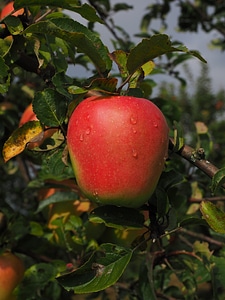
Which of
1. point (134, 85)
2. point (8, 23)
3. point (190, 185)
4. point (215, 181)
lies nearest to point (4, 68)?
point (8, 23)

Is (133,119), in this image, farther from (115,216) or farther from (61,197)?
(61,197)

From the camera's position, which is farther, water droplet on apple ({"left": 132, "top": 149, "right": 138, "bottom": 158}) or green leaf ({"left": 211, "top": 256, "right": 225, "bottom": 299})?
green leaf ({"left": 211, "top": 256, "right": 225, "bottom": 299})

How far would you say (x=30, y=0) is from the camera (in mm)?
799

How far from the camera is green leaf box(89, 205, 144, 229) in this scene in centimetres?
80

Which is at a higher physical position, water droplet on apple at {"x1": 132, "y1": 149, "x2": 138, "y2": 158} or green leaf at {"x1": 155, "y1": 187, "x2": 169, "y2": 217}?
water droplet on apple at {"x1": 132, "y1": 149, "x2": 138, "y2": 158}

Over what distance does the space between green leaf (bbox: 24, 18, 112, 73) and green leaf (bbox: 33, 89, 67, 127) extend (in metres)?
0.09

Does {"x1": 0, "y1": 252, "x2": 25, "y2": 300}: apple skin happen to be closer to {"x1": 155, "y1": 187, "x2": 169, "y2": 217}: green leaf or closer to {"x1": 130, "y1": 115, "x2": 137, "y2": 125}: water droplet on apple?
{"x1": 155, "y1": 187, "x2": 169, "y2": 217}: green leaf

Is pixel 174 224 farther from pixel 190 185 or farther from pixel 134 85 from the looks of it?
pixel 190 185

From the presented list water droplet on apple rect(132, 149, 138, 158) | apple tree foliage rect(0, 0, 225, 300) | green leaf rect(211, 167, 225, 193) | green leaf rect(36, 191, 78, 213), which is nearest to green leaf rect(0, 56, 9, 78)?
apple tree foliage rect(0, 0, 225, 300)

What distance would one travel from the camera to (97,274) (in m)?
0.77

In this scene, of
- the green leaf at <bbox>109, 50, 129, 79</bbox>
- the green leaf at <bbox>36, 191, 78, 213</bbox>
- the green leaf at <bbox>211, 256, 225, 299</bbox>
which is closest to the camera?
the green leaf at <bbox>109, 50, 129, 79</bbox>

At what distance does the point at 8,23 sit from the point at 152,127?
0.30m

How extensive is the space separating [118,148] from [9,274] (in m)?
0.52

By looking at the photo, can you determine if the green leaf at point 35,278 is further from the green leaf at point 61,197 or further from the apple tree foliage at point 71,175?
the green leaf at point 61,197
